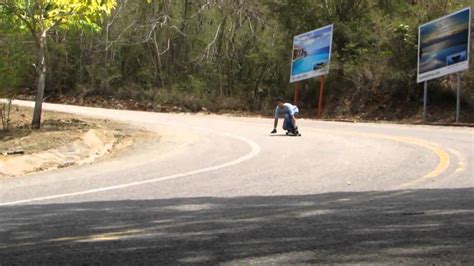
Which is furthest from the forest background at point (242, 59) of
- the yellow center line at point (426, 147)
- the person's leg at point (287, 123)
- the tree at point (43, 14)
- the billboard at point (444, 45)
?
the person's leg at point (287, 123)

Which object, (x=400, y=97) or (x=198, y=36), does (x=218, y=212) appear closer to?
(x=400, y=97)

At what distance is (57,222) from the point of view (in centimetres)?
653

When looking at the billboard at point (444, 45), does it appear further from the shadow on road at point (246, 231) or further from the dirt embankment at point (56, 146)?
the shadow on road at point (246, 231)

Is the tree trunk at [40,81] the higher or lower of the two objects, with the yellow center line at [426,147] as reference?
higher

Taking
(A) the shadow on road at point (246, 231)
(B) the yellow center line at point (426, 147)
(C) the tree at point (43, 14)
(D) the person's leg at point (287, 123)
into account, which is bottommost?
(A) the shadow on road at point (246, 231)

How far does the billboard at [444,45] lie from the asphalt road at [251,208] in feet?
32.8

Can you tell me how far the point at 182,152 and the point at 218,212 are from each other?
7.91 m

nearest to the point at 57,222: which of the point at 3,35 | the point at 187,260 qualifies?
the point at 187,260

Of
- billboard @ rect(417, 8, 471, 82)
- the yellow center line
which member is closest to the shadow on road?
the yellow center line

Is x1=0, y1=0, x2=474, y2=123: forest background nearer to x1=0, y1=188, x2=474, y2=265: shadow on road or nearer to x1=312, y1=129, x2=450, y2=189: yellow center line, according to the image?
x1=312, y1=129, x2=450, y2=189: yellow center line

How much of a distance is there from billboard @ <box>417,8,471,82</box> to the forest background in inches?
76.1

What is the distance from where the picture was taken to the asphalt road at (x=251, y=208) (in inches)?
197

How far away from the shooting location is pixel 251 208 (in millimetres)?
7270

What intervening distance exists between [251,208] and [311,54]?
2368 centimetres
